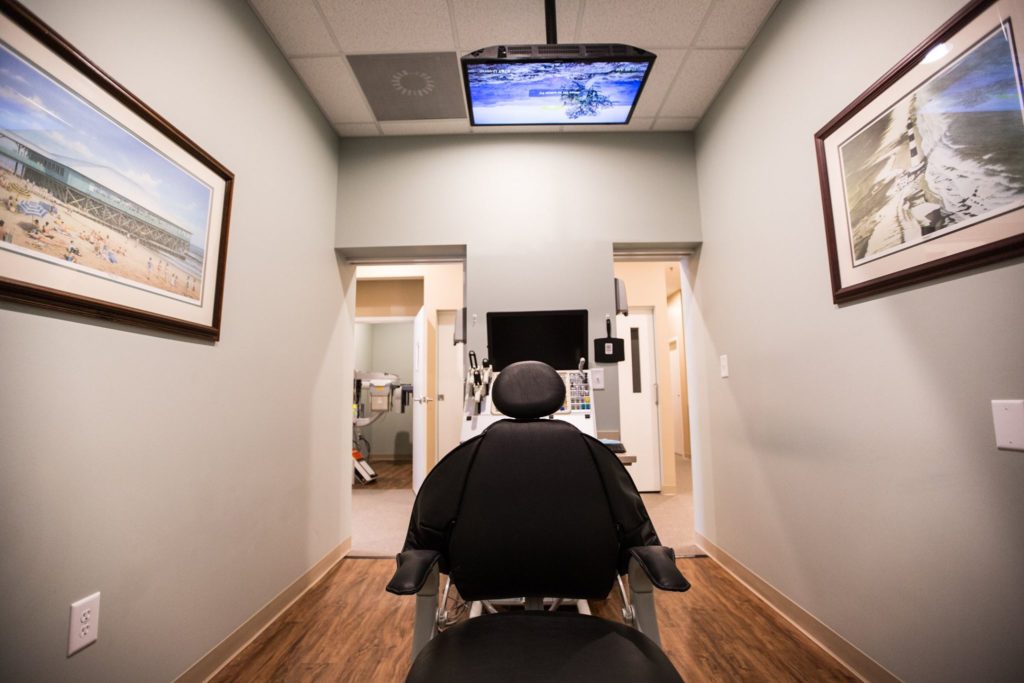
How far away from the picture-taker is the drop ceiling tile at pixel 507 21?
198cm

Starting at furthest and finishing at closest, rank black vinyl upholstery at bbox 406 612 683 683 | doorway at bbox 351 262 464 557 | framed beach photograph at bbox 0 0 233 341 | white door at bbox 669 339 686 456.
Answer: white door at bbox 669 339 686 456
doorway at bbox 351 262 464 557
framed beach photograph at bbox 0 0 233 341
black vinyl upholstery at bbox 406 612 683 683

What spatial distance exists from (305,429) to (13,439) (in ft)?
4.44

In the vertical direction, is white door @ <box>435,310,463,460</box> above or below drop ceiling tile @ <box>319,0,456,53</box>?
below

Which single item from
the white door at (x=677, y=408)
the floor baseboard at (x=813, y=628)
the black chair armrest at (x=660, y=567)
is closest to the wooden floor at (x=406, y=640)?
the floor baseboard at (x=813, y=628)

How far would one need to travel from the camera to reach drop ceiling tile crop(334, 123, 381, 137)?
283 centimetres

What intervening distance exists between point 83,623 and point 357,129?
9.39 feet

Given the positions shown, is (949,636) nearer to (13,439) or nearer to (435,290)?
(13,439)

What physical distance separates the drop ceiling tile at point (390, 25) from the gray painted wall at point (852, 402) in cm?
165

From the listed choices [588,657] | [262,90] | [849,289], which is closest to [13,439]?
[588,657]

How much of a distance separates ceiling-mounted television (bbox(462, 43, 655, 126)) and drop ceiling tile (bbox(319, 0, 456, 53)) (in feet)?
1.52

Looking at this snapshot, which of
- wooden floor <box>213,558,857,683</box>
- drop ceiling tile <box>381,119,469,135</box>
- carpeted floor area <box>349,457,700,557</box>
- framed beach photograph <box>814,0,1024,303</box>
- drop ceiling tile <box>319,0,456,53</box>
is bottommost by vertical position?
carpeted floor area <box>349,457,700,557</box>

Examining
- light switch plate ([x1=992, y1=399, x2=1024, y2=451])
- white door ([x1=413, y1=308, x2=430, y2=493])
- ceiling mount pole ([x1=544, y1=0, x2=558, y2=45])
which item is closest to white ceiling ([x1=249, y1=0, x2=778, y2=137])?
ceiling mount pole ([x1=544, y1=0, x2=558, y2=45])

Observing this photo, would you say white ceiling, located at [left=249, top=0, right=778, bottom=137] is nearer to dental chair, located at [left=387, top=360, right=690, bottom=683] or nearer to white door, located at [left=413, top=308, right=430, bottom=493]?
dental chair, located at [left=387, top=360, right=690, bottom=683]

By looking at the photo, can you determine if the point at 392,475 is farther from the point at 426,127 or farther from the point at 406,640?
the point at 426,127
